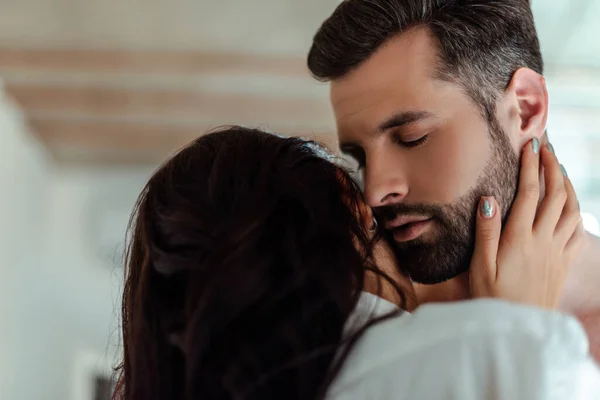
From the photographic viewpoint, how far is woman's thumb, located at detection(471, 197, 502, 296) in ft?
3.59

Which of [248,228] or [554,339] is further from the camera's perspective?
[248,228]

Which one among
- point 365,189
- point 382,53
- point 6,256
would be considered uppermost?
point 382,53

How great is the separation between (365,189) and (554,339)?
0.51 m

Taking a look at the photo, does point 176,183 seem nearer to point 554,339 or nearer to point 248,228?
point 248,228

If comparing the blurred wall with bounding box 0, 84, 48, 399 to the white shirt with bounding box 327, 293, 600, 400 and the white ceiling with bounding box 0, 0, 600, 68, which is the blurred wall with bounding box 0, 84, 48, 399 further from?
the white shirt with bounding box 327, 293, 600, 400

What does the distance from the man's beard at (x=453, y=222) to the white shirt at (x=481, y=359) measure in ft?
1.49

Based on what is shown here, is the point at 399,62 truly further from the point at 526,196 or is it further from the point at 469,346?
the point at 469,346

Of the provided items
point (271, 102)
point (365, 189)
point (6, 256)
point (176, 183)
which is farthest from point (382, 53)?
point (6, 256)

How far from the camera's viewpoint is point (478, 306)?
641 millimetres

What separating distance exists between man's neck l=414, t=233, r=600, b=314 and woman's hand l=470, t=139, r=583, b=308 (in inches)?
1.4

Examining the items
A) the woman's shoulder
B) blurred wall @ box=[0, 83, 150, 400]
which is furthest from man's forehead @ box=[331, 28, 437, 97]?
blurred wall @ box=[0, 83, 150, 400]

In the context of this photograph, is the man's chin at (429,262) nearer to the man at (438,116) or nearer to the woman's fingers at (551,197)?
the man at (438,116)

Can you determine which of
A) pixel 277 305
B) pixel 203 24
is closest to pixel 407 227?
pixel 277 305

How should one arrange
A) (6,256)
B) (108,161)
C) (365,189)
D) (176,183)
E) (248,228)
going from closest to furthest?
(248,228) → (176,183) → (365,189) → (6,256) → (108,161)
